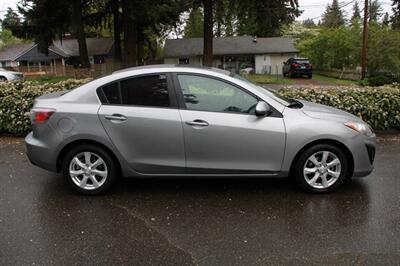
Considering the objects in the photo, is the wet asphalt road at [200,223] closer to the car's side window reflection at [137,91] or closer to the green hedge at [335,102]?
the car's side window reflection at [137,91]

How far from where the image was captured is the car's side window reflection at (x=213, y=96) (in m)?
4.72

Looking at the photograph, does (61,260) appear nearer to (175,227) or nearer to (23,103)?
(175,227)

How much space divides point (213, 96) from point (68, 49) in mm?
53294

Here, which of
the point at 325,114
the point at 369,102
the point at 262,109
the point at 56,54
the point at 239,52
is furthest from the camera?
the point at 56,54

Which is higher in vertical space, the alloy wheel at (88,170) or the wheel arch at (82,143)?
the wheel arch at (82,143)

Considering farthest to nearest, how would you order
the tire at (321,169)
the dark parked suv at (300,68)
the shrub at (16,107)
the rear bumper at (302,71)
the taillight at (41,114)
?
1. the rear bumper at (302,71)
2. the dark parked suv at (300,68)
3. the shrub at (16,107)
4. the taillight at (41,114)
5. the tire at (321,169)

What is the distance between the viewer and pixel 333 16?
10294 centimetres

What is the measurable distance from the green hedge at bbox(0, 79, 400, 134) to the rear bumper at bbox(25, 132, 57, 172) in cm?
332

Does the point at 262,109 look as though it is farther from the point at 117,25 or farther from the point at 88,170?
the point at 117,25

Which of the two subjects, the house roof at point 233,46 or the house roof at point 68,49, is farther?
the house roof at point 68,49

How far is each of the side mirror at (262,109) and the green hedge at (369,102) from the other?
3.51 m

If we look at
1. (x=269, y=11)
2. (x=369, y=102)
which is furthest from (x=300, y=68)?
(x=369, y=102)

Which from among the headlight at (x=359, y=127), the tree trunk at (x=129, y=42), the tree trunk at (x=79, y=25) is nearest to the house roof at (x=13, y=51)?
the tree trunk at (x=79, y=25)

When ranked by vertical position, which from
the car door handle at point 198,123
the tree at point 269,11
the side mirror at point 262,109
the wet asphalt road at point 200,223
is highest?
the tree at point 269,11
